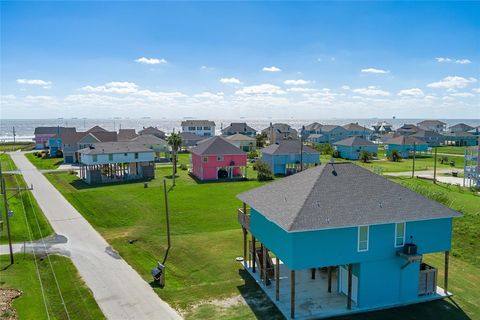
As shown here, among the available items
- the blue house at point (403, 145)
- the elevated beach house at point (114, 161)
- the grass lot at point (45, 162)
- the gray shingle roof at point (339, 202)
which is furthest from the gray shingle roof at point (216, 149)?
the blue house at point (403, 145)

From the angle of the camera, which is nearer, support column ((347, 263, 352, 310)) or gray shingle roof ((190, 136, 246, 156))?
support column ((347, 263, 352, 310))

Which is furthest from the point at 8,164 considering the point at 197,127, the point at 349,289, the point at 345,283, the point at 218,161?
the point at 349,289

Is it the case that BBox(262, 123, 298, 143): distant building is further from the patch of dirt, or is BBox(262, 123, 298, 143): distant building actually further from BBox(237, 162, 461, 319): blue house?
the patch of dirt

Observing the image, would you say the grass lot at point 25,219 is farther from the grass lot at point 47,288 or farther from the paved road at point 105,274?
the grass lot at point 47,288

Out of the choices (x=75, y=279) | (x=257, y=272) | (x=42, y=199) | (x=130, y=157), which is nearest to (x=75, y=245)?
(x=75, y=279)

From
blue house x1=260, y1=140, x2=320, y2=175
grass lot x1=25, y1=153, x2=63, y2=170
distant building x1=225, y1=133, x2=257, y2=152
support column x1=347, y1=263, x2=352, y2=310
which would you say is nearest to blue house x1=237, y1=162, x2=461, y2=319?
support column x1=347, y1=263, x2=352, y2=310

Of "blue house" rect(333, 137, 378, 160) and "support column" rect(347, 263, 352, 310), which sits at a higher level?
"blue house" rect(333, 137, 378, 160)

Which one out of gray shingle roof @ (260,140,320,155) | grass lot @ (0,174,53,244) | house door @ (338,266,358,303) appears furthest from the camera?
gray shingle roof @ (260,140,320,155)
